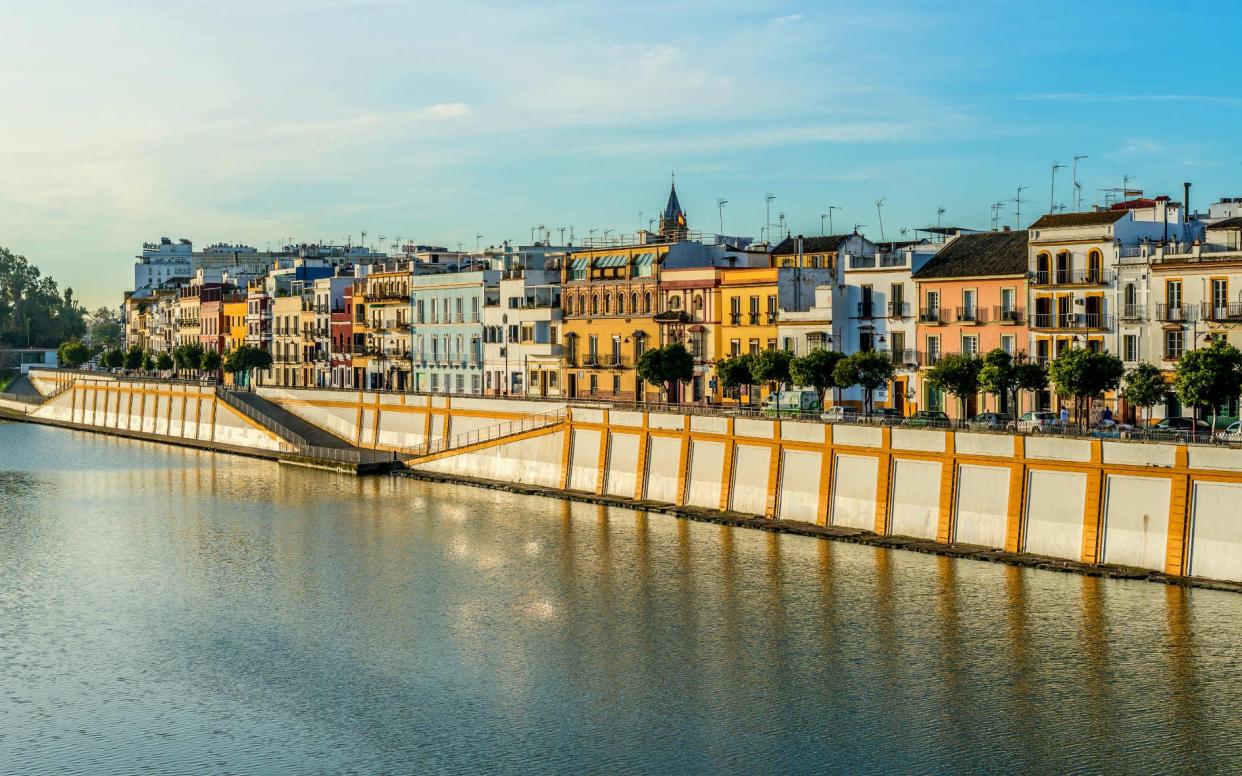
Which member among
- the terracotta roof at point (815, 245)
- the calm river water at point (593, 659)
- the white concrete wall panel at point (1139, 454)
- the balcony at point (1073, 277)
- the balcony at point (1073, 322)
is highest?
the terracotta roof at point (815, 245)

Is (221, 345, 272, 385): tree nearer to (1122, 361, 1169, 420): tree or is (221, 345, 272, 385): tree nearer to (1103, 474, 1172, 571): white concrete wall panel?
(1122, 361, 1169, 420): tree

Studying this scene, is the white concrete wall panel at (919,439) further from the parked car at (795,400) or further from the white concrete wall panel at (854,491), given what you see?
the parked car at (795,400)

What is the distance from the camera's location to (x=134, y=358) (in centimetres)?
15025

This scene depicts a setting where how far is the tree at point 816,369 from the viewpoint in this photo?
2704 inches

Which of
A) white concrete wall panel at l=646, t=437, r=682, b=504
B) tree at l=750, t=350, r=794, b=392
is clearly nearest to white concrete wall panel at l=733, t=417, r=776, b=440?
white concrete wall panel at l=646, t=437, r=682, b=504

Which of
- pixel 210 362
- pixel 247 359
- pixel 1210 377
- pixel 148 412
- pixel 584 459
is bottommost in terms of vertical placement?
pixel 584 459

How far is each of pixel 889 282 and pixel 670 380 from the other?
44.1ft

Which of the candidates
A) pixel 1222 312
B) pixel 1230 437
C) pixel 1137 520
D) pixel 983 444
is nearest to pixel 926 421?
pixel 983 444

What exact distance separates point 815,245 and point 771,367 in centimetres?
1908

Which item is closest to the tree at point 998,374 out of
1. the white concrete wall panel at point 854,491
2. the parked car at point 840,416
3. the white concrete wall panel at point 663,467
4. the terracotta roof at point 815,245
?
the parked car at point 840,416

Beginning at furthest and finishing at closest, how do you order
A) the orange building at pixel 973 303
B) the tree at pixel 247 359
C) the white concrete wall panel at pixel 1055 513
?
the tree at pixel 247 359 < the orange building at pixel 973 303 < the white concrete wall panel at pixel 1055 513

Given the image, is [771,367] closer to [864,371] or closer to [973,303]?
[864,371]

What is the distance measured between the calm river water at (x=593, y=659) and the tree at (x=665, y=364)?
1963 centimetres

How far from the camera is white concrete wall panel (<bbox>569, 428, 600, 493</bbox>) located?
226ft
